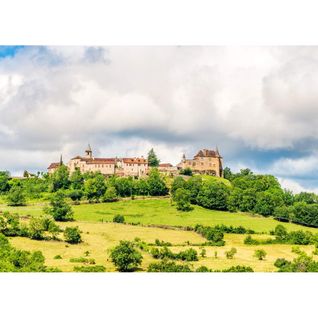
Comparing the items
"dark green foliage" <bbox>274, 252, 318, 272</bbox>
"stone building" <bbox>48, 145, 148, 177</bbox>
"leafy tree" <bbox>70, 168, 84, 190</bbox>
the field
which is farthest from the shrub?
"stone building" <bbox>48, 145, 148, 177</bbox>

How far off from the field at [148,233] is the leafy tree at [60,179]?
33.3 ft

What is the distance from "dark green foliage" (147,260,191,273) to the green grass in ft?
60.7

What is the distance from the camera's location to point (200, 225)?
50.9m

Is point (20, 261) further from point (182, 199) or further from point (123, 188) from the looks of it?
point (123, 188)

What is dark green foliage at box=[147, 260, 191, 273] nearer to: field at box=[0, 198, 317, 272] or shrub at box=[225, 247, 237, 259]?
field at box=[0, 198, 317, 272]

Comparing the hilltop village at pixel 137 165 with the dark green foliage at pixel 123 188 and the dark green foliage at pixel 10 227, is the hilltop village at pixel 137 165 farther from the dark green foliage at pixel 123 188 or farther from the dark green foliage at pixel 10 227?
the dark green foliage at pixel 10 227

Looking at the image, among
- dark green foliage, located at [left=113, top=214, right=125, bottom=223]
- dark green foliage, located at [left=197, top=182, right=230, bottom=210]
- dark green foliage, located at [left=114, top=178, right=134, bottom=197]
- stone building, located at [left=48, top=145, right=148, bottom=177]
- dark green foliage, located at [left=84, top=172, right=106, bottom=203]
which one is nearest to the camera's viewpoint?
dark green foliage, located at [left=113, top=214, right=125, bottom=223]

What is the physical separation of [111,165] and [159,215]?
3251 cm

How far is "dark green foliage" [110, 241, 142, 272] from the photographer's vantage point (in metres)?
33.5

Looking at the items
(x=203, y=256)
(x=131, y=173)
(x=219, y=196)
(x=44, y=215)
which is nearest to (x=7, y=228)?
(x=44, y=215)

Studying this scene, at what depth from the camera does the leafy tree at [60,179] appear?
72.1 m

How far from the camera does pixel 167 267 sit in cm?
3341

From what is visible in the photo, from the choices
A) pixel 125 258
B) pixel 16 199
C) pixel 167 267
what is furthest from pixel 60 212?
pixel 167 267

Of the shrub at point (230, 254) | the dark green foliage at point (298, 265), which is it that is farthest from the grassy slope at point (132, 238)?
the dark green foliage at point (298, 265)
